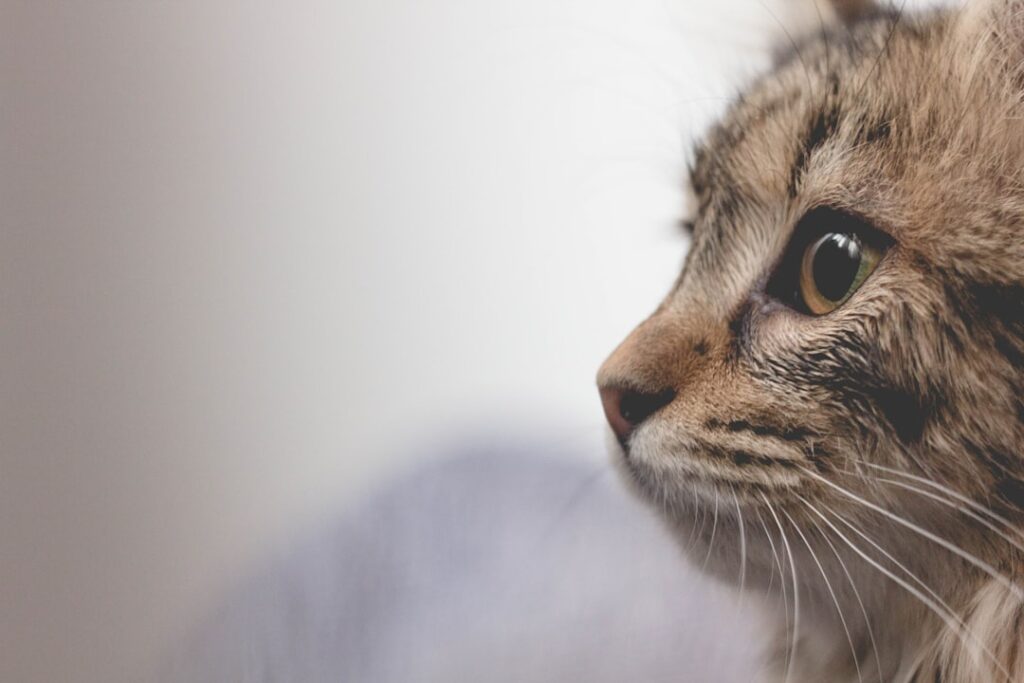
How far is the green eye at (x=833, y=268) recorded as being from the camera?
2.03 ft

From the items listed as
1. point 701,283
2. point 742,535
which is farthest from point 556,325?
point 742,535

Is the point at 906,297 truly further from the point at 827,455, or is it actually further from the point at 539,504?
the point at 539,504

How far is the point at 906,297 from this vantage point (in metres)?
0.59

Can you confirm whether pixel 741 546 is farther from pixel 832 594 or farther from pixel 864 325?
pixel 864 325

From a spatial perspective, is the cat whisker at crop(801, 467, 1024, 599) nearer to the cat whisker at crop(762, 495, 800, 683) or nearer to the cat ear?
the cat whisker at crop(762, 495, 800, 683)

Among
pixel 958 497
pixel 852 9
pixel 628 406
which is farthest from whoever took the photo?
pixel 852 9

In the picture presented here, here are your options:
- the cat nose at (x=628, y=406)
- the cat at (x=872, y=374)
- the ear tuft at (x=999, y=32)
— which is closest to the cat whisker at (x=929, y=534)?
the cat at (x=872, y=374)

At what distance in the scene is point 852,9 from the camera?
0.78 m

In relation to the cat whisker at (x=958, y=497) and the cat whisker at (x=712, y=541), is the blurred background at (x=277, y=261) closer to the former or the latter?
the cat whisker at (x=712, y=541)

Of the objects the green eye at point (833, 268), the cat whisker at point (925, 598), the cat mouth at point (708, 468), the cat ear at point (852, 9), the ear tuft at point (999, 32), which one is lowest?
the cat whisker at point (925, 598)

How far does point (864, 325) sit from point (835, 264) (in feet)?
0.19

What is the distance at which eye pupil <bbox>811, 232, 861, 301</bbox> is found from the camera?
63 cm

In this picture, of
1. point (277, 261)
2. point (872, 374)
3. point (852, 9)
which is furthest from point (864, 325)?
point (277, 261)

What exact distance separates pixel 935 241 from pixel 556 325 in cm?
29
